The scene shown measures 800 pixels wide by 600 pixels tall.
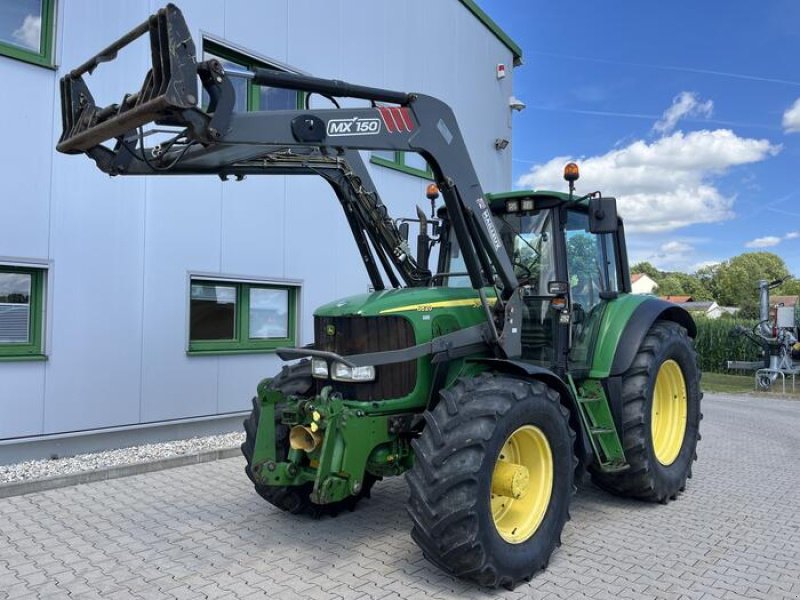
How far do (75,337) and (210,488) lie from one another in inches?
81.5

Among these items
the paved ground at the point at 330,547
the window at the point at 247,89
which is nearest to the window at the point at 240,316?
the paved ground at the point at 330,547

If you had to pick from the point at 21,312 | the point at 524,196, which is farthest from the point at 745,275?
the point at 21,312

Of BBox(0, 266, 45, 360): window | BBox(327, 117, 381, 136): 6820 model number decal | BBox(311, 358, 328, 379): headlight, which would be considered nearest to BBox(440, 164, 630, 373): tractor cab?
BBox(311, 358, 328, 379): headlight

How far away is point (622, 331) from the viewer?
525 centimetres

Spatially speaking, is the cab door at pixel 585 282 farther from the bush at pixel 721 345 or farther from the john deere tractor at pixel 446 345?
the bush at pixel 721 345

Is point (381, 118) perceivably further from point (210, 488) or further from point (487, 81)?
point (487, 81)

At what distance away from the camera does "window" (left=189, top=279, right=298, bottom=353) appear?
24.6 feet

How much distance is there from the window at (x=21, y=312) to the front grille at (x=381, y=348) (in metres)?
3.45

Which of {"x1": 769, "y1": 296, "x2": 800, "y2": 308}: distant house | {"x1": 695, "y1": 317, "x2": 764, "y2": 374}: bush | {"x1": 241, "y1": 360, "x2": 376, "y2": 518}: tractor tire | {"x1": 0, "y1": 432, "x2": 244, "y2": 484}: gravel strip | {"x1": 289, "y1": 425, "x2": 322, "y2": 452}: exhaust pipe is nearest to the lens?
{"x1": 289, "y1": 425, "x2": 322, "y2": 452}: exhaust pipe

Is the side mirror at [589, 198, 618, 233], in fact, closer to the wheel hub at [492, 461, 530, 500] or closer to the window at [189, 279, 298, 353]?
the wheel hub at [492, 461, 530, 500]

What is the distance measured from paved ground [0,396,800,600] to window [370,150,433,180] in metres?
5.54

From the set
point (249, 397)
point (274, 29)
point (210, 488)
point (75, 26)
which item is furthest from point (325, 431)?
point (274, 29)

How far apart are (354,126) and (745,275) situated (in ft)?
202

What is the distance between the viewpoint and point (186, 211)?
23.9ft
